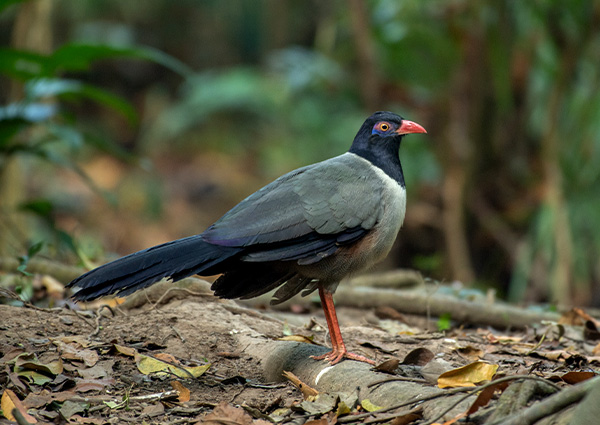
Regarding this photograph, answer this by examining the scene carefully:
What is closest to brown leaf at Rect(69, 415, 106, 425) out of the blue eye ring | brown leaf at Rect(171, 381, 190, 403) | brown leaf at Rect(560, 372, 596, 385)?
brown leaf at Rect(171, 381, 190, 403)

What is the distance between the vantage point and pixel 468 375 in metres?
2.82

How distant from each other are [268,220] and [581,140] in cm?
591

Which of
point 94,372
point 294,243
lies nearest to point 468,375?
point 294,243

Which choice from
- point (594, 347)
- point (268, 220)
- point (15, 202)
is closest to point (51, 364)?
point (268, 220)

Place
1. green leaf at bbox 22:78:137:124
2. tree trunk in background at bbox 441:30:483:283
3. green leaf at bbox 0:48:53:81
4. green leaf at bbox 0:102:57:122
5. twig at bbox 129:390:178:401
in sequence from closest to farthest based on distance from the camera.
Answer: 1. twig at bbox 129:390:178:401
2. green leaf at bbox 0:48:53:81
3. green leaf at bbox 0:102:57:122
4. green leaf at bbox 22:78:137:124
5. tree trunk in background at bbox 441:30:483:283

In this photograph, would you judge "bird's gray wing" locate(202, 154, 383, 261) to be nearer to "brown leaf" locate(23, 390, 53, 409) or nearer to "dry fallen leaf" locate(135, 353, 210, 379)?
"dry fallen leaf" locate(135, 353, 210, 379)

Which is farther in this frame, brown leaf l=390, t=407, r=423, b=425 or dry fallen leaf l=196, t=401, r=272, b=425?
dry fallen leaf l=196, t=401, r=272, b=425

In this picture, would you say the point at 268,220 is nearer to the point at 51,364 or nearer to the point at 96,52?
the point at 51,364

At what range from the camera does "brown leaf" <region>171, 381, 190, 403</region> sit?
293 centimetres

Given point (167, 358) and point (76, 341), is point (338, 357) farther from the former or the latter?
point (76, 341)

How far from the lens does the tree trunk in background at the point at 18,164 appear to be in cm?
596

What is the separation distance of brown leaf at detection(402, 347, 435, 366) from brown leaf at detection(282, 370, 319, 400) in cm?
53

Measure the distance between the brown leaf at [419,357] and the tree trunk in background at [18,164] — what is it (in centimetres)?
402

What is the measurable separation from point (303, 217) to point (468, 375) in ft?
3.60
